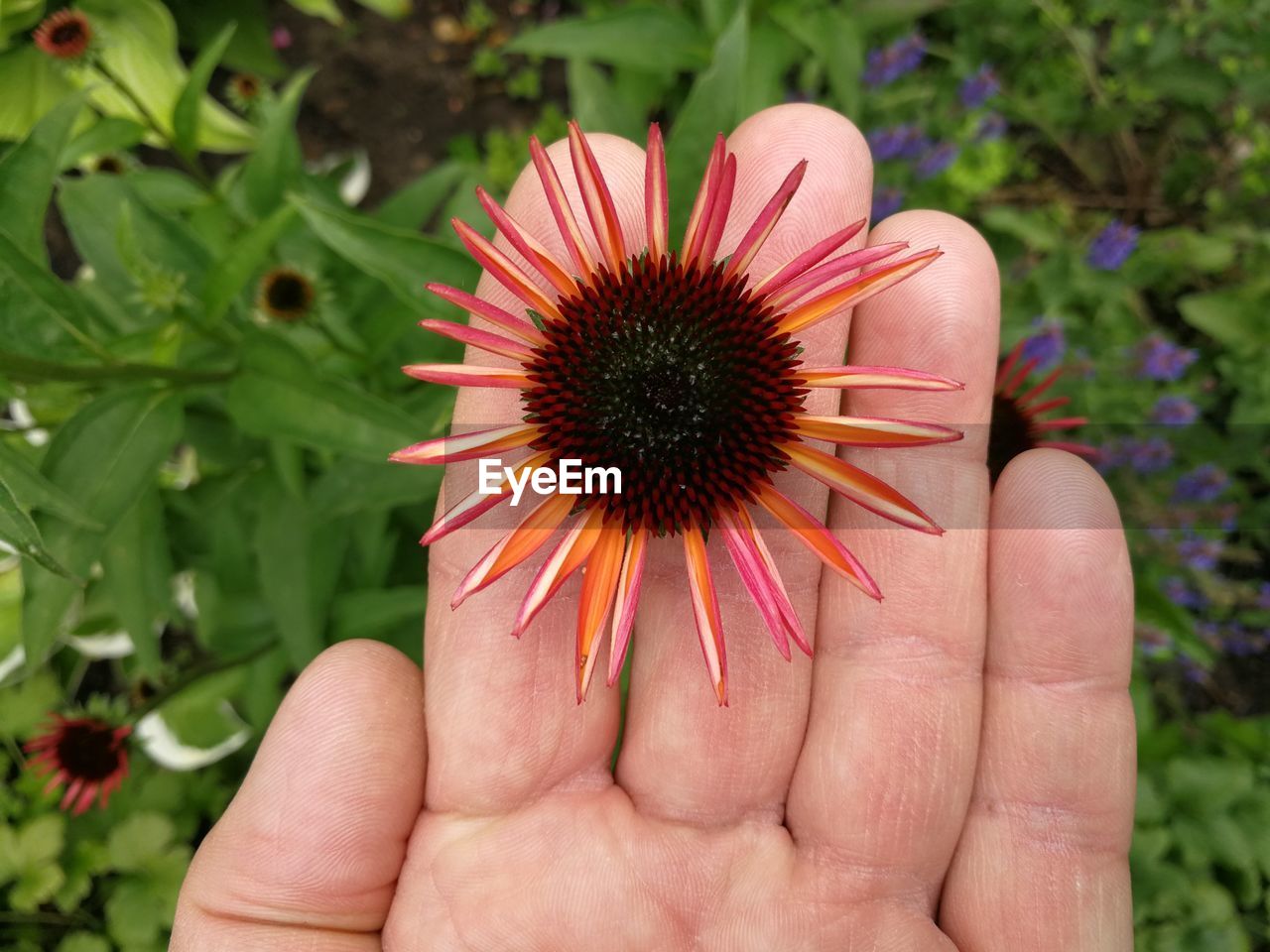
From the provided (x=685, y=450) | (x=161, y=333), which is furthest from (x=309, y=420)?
(x=685, y=450)

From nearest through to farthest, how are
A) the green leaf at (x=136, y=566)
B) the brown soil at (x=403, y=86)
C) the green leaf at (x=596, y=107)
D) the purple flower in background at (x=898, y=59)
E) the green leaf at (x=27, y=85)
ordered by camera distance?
the green leaf at (x=136, y=566), the green leaf at (x=596, y=107), the green leaf at (x=27, y=85), the purple flower in background at (x=898, y=59), the brown soil at (x=403, y=86)

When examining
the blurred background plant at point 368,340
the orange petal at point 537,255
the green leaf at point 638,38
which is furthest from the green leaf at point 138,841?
the green leaf at point 638,38

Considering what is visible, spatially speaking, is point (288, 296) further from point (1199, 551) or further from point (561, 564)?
point (1199, 551)

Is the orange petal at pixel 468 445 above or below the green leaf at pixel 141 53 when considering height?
below

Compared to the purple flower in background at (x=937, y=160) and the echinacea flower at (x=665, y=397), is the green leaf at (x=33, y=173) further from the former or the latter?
the purple flower in background at (x=937, y=160)

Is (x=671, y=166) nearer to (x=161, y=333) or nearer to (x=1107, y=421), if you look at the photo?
(x=161, y=333)

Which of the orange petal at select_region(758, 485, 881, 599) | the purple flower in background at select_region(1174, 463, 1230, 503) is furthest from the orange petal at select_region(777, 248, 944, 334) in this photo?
the purple flower in background at select_region(1174, 463, 1230, 503)

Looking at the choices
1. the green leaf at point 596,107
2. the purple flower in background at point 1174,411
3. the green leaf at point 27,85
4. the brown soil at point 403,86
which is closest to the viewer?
the green leaf at point 596,107
